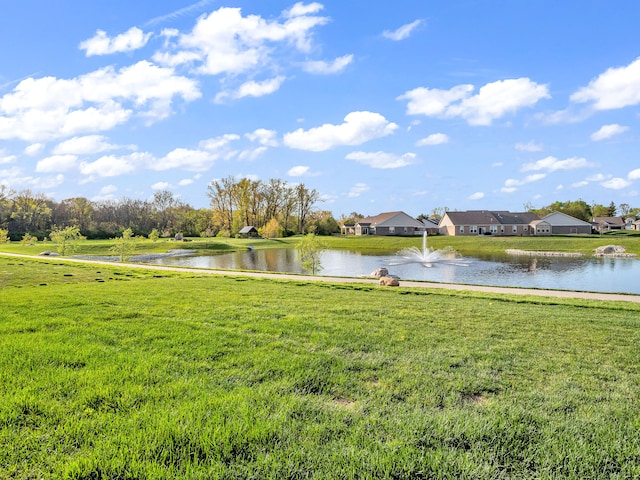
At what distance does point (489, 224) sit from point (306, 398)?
7232cm

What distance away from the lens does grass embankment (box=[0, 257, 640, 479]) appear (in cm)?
247

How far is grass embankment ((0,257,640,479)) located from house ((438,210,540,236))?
2618 inches

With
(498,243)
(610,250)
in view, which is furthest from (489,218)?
(610,250)

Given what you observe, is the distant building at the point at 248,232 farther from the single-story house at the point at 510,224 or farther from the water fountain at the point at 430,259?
the single-story house at the point at 510,224

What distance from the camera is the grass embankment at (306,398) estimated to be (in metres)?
2.47

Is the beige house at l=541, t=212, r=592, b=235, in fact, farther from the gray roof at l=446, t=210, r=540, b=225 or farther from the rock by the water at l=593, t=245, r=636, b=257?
the rock by the water at l=593, t=245, r=636, b=257

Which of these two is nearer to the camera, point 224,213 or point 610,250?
point 610,250

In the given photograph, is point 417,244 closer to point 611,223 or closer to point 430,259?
point 430,259

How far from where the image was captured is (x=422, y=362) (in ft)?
14.5

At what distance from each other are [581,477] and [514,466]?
389 mm

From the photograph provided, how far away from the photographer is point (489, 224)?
226 ft

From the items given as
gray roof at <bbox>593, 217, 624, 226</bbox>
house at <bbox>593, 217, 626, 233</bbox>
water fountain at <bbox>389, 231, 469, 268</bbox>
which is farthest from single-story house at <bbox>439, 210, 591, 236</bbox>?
gray roof at <bbox>593, 217, 624, 226</bbox>

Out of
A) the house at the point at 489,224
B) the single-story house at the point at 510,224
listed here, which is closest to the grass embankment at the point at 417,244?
the house at the point at 489,224

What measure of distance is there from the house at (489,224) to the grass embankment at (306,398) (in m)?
66.5
